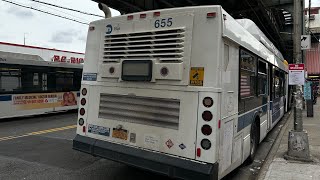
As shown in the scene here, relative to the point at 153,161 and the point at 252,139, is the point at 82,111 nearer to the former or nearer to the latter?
the point at 153,161

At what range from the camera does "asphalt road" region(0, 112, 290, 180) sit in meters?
5.92

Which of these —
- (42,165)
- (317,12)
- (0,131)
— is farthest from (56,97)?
(317,12)

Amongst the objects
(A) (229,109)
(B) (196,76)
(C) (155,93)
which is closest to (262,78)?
(A) (229,109)

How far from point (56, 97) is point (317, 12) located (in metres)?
52.2

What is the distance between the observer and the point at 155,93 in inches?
196

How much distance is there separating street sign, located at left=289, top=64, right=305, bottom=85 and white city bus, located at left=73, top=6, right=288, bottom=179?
2050 mm

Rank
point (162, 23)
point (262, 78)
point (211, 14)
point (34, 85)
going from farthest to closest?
point (34, 85), point (262, 78), point (162, 23), point (211, 14)

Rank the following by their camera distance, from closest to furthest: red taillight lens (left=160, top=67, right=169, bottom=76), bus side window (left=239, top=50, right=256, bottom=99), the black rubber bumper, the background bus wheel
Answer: the black rubber bumper → red taillight lens (left=160, top=67, right=169, bottom=76) → bus side window (left=239, top=50, right=256, bottom=99) → the background bus wheel

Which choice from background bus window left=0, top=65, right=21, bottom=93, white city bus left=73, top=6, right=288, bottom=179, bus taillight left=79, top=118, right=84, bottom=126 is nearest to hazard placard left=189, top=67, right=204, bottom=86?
white city bus left=73, top=6, right=288, bottom=179


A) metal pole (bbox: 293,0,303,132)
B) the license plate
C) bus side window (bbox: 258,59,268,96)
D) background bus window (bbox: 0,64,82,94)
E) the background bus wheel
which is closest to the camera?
the license plate

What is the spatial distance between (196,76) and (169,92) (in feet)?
1.60

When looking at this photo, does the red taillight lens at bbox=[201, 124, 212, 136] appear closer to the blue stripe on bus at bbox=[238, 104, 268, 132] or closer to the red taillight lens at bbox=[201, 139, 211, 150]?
the red taillight lens at bbox=[201, 139, 211, 150]

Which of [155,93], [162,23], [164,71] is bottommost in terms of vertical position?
[155,93]

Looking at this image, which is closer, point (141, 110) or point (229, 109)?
point (229, 109)
